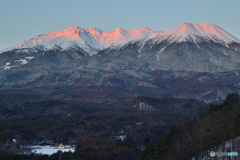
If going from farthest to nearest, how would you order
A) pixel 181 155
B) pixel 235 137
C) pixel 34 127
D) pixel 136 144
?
pixel 34 127, pixel 136 144, pixel 181 155, pixel 235 137

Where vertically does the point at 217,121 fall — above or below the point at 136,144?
above

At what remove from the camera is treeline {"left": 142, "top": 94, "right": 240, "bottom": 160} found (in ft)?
249

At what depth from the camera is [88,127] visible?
7402 inches

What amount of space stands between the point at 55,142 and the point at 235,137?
8887 centimetres

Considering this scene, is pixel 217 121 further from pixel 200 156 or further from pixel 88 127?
pixel 88 127

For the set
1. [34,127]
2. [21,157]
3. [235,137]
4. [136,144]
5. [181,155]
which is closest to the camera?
[235,137]

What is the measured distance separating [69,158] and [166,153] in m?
31.8

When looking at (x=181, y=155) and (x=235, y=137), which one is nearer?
(x=235, y=137)

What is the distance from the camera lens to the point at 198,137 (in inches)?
3145

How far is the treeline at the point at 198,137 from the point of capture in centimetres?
7575

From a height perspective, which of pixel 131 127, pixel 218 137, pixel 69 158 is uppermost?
pixel 218 137

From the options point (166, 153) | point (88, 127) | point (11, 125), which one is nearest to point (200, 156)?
point (166, 153)

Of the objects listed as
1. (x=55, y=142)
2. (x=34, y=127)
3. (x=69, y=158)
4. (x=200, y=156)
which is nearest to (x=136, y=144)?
(x=55, y=142)

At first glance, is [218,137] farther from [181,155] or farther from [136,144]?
[136,144]
